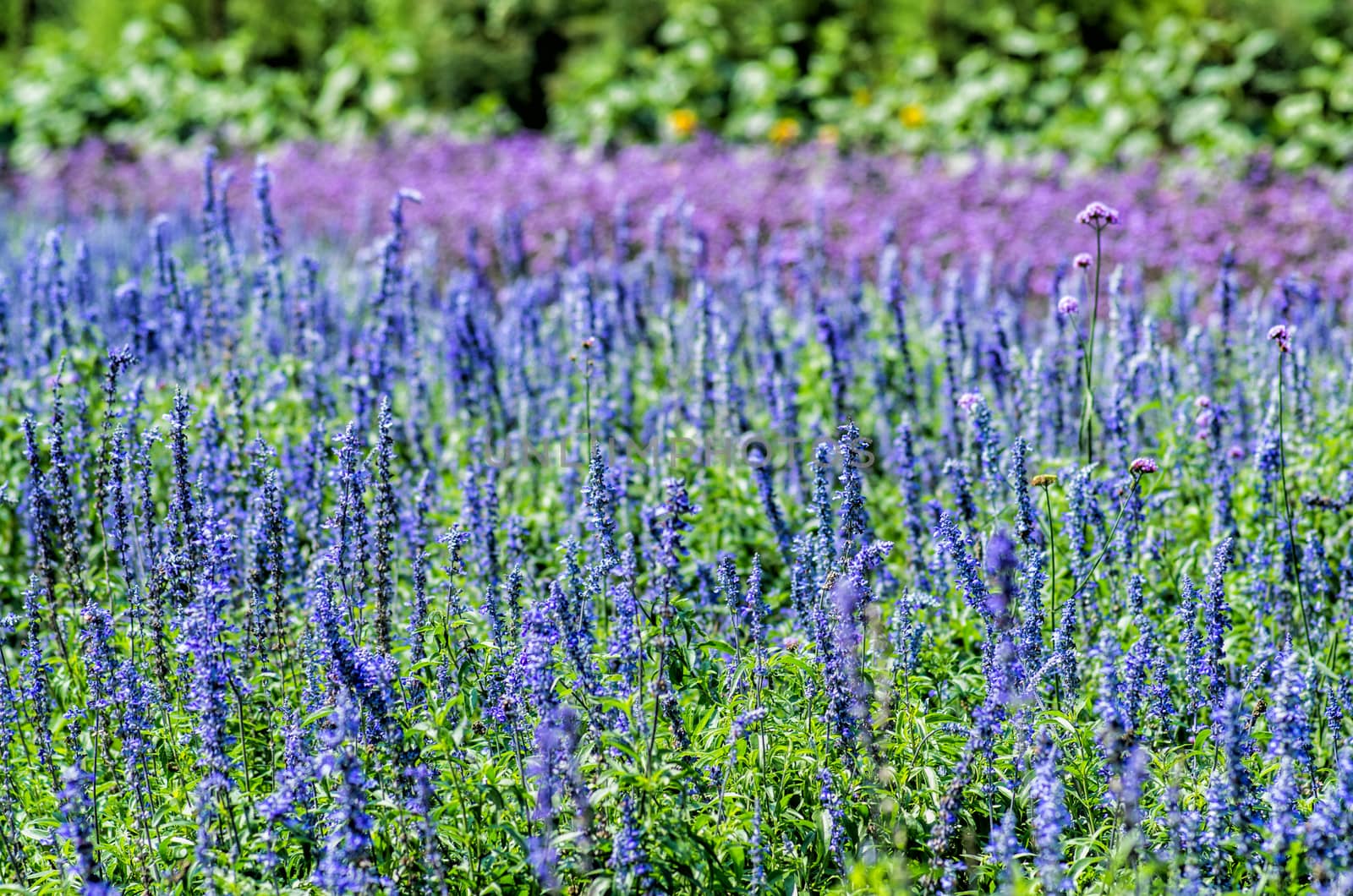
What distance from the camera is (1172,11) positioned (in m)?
14.3

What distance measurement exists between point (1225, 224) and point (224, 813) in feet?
29.8

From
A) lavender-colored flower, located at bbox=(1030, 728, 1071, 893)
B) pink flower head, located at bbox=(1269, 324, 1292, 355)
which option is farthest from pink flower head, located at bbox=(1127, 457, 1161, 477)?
lavender-colored flower, located at bbox=(1030, 728, 1071, 893)

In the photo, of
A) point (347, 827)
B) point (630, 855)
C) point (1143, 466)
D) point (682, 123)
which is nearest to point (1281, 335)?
point (1143, 466)

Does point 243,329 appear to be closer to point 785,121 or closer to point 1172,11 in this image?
point 785,121

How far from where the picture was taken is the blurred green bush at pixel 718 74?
528 inches

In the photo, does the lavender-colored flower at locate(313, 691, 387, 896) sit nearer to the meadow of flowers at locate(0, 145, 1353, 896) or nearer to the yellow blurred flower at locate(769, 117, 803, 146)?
the meadow of flowers at locate(0, 145, 1353, 896)

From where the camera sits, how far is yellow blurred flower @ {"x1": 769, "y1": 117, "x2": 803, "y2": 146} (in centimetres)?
1437

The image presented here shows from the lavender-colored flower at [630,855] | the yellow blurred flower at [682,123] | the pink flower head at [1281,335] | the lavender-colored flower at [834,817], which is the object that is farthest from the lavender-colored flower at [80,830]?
the yellow blurred flower at [682,123]

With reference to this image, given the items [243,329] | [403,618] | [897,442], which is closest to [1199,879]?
[897,442]

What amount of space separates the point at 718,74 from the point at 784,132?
1879 mm

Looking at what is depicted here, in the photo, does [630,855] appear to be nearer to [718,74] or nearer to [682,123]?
[682,123]

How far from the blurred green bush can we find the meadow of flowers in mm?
6421

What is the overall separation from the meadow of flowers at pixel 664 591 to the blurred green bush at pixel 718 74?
253 inches

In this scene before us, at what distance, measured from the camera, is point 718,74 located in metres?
15.9
